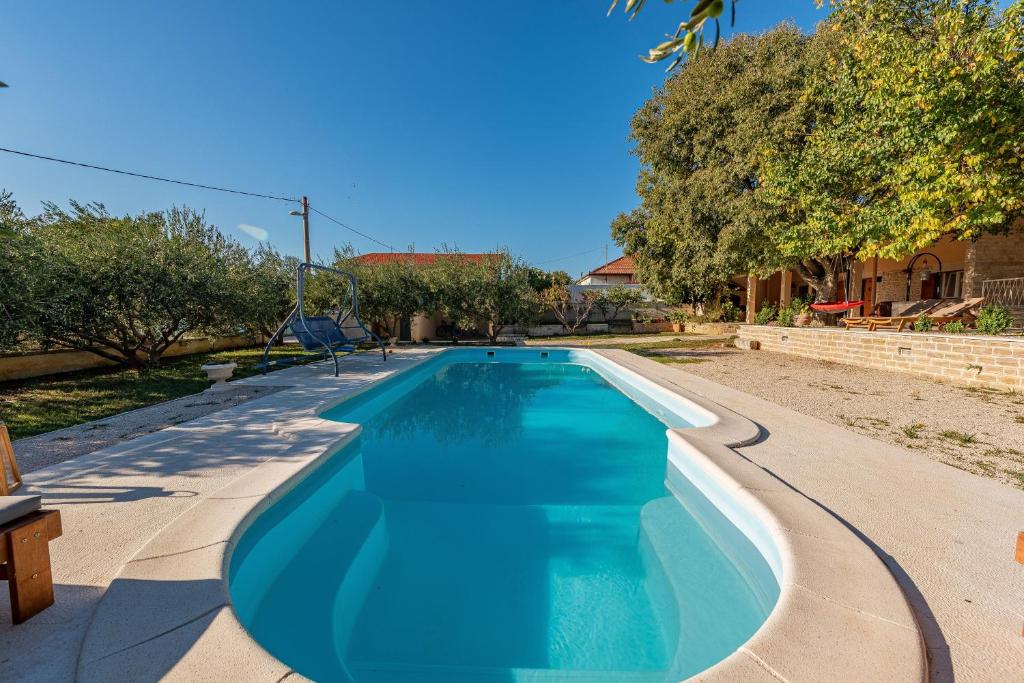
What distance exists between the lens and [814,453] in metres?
3.86

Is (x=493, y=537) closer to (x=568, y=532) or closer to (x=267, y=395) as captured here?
(x=568, y=532)

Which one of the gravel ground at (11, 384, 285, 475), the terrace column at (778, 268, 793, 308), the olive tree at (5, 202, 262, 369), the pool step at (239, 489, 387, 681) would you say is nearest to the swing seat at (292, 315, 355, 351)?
the gravel ground at (11, 384, 285, 475)

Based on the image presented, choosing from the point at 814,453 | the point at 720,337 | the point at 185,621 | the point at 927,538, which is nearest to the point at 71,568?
the point at 185,621

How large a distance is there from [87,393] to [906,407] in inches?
468

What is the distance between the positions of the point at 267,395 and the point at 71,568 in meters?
4.56

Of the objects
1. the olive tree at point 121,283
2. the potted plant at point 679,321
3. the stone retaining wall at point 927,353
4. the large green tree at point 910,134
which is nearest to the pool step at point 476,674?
the olive tree at point 121,283

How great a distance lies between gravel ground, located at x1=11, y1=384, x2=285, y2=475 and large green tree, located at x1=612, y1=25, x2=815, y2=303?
43.8ft

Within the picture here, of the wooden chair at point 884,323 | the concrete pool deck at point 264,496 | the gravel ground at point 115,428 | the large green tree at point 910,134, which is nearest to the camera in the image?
the concrete pool deck at point 264,496

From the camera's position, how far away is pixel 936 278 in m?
16.5

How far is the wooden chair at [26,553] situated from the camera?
1580mm

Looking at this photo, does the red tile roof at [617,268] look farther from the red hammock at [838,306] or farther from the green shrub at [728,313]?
the red hammock at [838,306]

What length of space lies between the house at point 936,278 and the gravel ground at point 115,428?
54.9 ft

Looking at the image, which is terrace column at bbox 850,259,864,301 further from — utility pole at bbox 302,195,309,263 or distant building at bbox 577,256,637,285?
utility pole at bbox 302,195,309,263

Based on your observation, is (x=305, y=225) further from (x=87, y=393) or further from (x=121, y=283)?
(x=87, y=393)
